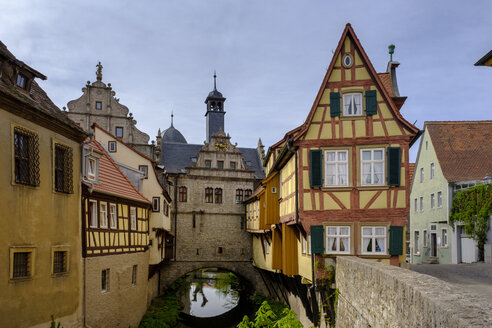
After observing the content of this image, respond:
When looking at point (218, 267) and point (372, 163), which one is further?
point (218, 267)

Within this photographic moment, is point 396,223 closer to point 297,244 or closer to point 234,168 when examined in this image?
point 297,244

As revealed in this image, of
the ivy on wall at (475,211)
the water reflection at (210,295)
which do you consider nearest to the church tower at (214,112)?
the water reflection at (210,295)

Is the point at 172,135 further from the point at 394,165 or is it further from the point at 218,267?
the point at 394,165

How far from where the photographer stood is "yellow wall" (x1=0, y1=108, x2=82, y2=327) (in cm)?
1052

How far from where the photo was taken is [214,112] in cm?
4012

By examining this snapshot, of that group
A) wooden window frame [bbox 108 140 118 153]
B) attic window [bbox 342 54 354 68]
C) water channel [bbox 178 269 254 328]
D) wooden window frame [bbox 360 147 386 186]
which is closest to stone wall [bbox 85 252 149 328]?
wooden window frame [bbox 108 140 118 153]

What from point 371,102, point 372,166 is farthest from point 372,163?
point 371,102

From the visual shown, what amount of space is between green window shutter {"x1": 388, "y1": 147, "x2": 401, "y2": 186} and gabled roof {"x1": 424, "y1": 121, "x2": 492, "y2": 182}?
1434 centimetres

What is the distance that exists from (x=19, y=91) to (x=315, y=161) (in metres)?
8.17

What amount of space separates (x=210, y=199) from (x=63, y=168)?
2009cm

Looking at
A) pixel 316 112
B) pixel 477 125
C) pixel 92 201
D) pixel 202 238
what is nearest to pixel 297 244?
pixel 316 112

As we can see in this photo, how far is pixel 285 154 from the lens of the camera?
16984 millimetres

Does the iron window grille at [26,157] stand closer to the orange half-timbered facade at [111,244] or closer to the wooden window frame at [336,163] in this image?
the orange half-timbered facade at [111,244]

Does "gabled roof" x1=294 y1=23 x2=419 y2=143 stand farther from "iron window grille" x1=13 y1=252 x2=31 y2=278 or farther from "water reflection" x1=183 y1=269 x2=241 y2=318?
"water reflection" x1=183 y1=269 x2=241 y2=318
